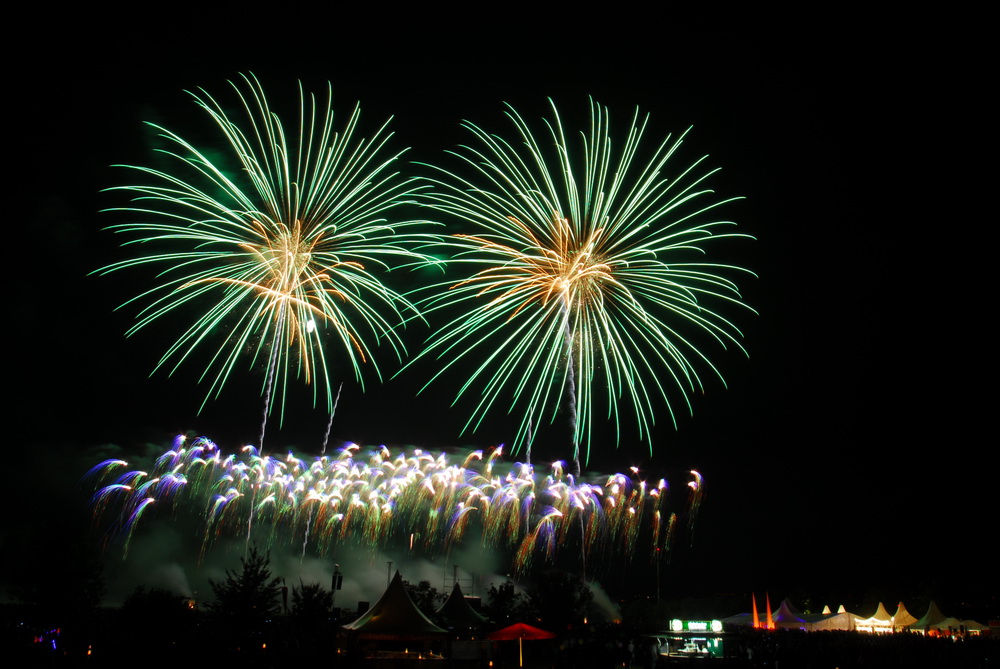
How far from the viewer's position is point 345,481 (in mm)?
30031

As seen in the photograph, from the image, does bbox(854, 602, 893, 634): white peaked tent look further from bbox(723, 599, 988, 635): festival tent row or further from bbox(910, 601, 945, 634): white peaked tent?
bbox(910, 601, 945, 634): white peaked tent

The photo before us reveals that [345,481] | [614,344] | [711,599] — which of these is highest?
[614,344]

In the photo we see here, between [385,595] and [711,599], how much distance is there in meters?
90.0

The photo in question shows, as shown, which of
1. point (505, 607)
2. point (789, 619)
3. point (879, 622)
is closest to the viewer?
point (505, 607)

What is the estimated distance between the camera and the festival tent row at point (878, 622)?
3950 cm

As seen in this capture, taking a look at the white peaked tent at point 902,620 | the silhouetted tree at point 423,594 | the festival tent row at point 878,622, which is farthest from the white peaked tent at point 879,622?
the silhouetted tree at point 423,594

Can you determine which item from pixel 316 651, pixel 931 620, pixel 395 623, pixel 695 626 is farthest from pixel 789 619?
pixel 316 651

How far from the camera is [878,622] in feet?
149

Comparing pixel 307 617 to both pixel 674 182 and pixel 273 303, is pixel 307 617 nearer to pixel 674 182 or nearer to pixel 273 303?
pixel 273 303

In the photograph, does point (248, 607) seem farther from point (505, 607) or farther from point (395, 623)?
point (505, 607)

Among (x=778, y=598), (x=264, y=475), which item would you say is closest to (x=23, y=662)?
(x=264, y=475)

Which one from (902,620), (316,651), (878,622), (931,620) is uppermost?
(316,651)

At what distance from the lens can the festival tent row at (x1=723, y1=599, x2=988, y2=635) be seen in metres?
39.5

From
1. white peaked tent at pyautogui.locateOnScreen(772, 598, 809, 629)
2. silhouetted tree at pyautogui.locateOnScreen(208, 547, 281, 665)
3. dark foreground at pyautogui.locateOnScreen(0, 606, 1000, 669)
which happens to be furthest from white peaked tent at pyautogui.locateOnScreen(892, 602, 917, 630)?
silhouetted tree at pyautogui.locateOnScreen(208, 547, 281, 665)
